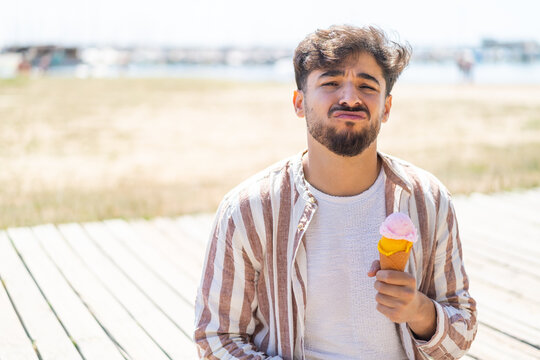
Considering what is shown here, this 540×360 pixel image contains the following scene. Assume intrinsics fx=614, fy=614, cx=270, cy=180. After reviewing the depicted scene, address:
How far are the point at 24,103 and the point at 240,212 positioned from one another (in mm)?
17533

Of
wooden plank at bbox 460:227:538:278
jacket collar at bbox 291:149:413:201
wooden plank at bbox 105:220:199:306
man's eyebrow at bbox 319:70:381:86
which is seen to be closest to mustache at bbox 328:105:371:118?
man's eyebrow at bbox 319:70:381:86

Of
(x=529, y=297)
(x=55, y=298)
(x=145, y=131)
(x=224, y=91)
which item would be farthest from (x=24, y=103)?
(x=529, y=297)

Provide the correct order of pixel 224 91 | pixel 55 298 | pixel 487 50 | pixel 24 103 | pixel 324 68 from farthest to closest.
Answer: pixel 487 50
pixel 224 91
pixel 24 103
pixel 55 298
pixel 324 68

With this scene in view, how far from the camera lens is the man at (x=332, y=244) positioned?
6.06 feet

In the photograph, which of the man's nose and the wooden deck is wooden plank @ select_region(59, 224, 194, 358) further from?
the man's nose

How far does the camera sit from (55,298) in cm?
340

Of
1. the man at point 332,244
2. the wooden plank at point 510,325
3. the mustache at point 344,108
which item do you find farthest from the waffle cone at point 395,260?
the wooden plank at point 510,325

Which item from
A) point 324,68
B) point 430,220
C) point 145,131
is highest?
point 324,68

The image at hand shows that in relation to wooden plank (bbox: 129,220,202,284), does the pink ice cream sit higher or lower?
higher

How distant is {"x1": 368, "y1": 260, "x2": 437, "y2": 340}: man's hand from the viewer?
1.63m

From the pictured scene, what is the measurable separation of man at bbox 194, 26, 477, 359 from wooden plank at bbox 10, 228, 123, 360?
1081 millimetres

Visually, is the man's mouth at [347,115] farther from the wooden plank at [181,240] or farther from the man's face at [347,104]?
the wooden plank at [181,240]

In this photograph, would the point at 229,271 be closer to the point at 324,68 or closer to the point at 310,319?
the point at 310,319

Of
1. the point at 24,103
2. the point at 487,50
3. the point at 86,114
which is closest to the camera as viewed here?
the point at 86,114
